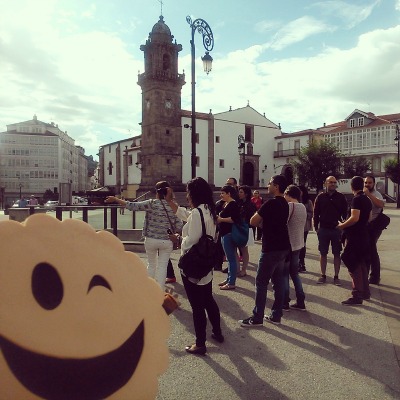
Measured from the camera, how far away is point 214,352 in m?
3.96

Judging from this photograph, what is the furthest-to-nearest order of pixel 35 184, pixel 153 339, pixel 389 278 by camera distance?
pixel 35 184 < pixel 389 278 < pixel 153 339

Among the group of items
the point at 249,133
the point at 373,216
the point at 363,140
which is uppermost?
the point at 249,133

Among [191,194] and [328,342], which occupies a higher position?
[191,194]

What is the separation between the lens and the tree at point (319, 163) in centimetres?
4447

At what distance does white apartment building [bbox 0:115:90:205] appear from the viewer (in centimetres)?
7988

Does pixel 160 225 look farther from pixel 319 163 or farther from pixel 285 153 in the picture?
pixel 285 153

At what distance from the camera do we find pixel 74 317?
214cm

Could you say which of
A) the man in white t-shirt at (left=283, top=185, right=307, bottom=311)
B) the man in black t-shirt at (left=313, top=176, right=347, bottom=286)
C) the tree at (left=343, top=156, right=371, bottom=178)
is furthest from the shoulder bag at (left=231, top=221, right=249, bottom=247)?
the tree at (left=343, top=156, right=371, bottom=178)

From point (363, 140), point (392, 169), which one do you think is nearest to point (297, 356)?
point (392, 169)

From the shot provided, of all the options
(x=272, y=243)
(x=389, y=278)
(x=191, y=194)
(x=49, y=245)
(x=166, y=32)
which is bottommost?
(x=389, y=278)

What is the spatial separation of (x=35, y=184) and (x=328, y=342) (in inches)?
3340

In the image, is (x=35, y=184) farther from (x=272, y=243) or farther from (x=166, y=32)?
(x=272, y=243)

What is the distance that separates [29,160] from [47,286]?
284 ft

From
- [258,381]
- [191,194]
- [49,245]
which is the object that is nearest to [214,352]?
[258,381]
